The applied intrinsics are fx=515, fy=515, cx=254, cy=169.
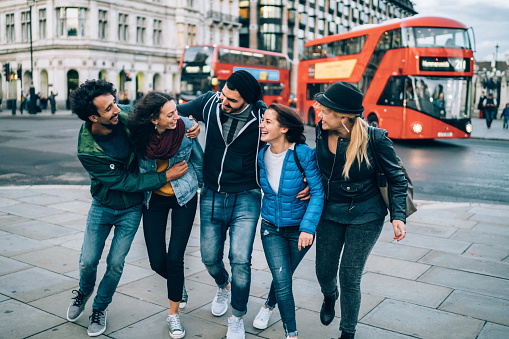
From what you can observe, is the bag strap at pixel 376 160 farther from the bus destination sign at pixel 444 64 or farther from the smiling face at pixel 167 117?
the bus destination sign at pixel 444 64

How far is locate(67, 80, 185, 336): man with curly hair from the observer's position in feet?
10.6

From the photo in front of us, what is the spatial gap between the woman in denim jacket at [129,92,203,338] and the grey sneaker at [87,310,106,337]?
0.43 m

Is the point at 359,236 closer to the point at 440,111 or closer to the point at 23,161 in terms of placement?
the point at 23,161

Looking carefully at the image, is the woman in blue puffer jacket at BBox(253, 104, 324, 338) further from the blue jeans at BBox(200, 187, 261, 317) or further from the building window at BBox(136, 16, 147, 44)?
the building window at BBox(136, 16, 147, 44)

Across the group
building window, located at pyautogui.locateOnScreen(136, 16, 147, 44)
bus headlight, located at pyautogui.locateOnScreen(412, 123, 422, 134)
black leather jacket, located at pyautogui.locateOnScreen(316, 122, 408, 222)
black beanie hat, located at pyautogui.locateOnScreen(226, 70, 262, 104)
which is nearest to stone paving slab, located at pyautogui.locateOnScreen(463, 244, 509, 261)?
black leather jacket, located at pyautogui.locateOnScreen(316, 122, 408, 222)

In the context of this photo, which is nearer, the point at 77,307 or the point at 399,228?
the point at 399,228

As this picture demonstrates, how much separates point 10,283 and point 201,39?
5230cm

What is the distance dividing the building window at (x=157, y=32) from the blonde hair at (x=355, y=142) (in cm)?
4944

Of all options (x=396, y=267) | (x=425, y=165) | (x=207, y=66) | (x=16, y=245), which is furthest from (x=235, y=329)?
(x=207, y=66)

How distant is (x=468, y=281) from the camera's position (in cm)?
443

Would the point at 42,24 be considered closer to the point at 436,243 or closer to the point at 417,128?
the point at 417,128

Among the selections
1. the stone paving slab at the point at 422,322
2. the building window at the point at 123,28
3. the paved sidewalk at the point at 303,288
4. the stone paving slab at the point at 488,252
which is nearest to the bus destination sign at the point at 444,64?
the paved sidewalk at the point at 303,288

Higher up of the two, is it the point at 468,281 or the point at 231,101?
the point at 231,101

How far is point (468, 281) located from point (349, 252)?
6.21 feet
